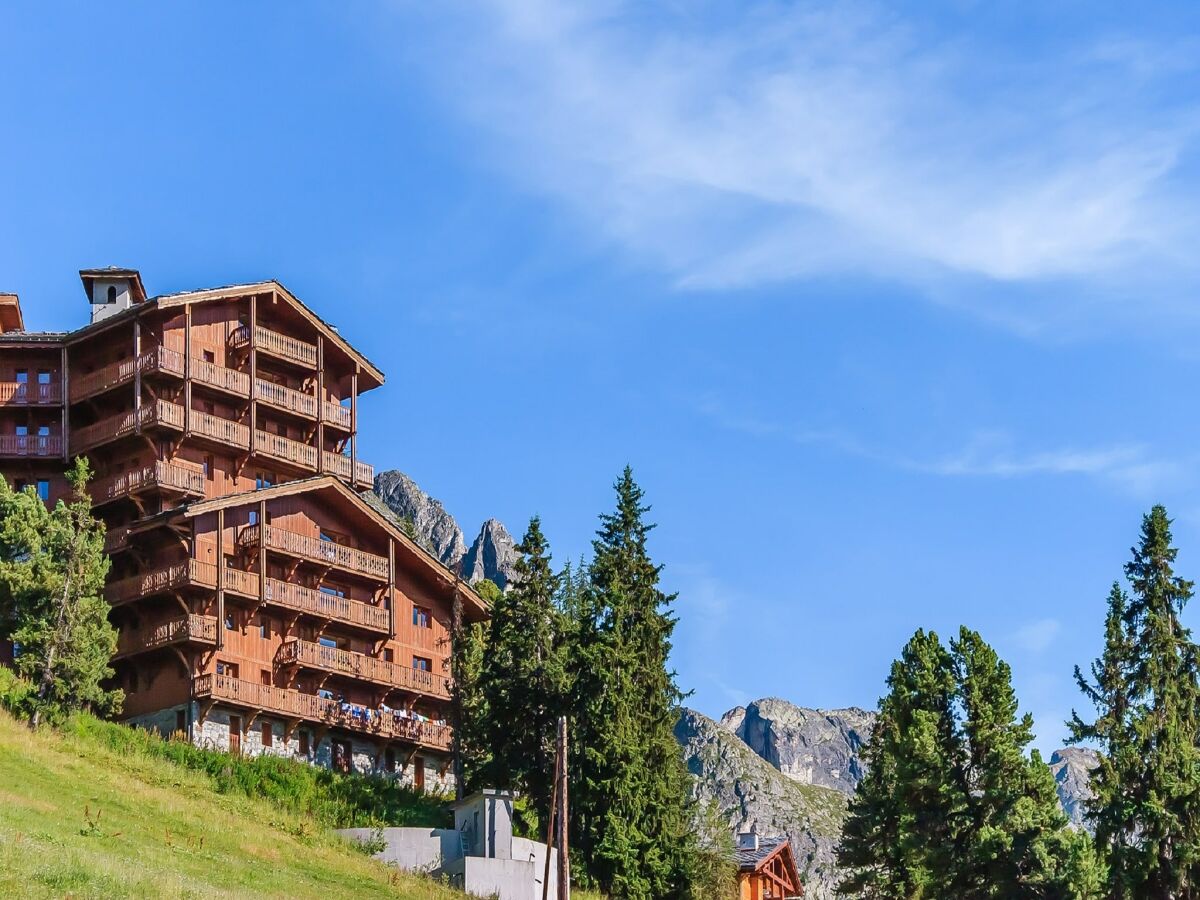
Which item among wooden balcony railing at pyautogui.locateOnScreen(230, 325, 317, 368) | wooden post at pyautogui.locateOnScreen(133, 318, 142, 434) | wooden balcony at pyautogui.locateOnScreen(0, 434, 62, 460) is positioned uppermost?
wooden balcony railing at pyautogui.locateOnScreen(230, 325, 317, 368)

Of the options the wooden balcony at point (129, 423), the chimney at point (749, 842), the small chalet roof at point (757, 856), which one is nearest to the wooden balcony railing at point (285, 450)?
the wooden balcony at point (129, 423)

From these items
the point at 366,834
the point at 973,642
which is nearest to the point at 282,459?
the point at 366,834

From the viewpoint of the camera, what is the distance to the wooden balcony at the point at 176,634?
74125 mm

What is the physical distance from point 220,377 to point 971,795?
37.2 metres

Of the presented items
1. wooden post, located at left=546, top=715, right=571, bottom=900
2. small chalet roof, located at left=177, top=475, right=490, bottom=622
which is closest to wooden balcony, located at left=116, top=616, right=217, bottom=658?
small chalet roof, located at left=177, top=475, right=490, bottom=622

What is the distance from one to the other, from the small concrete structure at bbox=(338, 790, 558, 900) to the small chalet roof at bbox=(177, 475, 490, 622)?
612 inches

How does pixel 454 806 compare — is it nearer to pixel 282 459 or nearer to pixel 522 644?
pixel 522 644

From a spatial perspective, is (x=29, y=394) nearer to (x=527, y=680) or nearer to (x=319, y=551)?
(x=319, y=551)

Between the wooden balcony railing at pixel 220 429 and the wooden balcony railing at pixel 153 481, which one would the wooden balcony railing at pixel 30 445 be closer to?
the wooden balcony railing at pixel 153 481

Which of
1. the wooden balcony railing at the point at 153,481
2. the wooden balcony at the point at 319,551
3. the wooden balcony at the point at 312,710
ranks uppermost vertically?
the wooden balcony railing at the point at 153,481

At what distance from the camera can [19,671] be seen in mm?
70688

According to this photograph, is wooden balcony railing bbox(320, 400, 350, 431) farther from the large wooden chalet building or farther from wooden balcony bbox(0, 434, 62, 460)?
wooden balcony bbox(0, 434, 62, 460)

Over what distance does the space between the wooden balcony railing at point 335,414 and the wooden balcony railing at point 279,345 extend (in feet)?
6.45

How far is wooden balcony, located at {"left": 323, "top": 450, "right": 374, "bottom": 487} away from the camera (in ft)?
282
